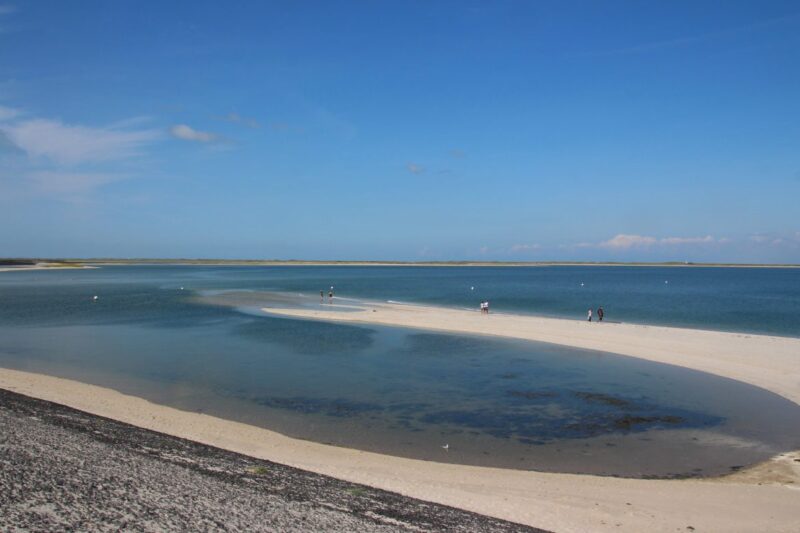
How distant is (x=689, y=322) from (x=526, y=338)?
19.5m

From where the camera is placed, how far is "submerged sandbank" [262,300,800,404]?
26109mm

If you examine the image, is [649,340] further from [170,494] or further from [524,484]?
[170,494]

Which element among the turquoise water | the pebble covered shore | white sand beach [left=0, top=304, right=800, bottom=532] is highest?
the pebble covered shore

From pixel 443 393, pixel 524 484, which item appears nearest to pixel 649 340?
pixel 443 393

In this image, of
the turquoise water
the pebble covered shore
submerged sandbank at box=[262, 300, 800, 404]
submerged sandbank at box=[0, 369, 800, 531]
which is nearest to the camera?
the pebble covered shore

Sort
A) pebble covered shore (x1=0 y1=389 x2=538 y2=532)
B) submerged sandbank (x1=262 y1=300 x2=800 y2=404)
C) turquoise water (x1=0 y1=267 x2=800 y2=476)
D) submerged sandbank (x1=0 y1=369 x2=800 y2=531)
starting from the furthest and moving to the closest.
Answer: submerged sandbank (x1=262 y1=300 x2=800 y2=404) → turquoise water (x1=0 y1=267 x2=800 y2=476) → submerged sandbank (x1=0 y1=369 x2=800 y2=531) → pebble covered shore (x1=0 y1=389 x2=538 y2=532)

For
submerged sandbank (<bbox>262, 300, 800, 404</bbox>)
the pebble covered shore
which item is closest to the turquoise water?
submerged sandbank (<bbox>262, 300, 800, 404</bbox>)

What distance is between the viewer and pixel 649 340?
35.2m

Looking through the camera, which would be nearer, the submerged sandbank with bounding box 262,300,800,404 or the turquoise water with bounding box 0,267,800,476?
the turquoise water with bounding box 0,267,800,476

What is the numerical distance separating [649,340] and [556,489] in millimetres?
25718

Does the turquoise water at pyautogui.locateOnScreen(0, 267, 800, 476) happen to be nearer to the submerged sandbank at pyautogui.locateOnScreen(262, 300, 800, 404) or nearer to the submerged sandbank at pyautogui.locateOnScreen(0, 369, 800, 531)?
the submerged sandbank at pyautogui.locateOnScreen(0, 369, 800, 531)

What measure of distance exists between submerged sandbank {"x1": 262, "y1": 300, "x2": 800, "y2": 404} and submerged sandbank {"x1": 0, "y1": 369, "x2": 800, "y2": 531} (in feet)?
37.6

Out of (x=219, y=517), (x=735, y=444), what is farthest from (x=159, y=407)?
(x=735, y=444)

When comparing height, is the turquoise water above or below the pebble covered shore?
below
